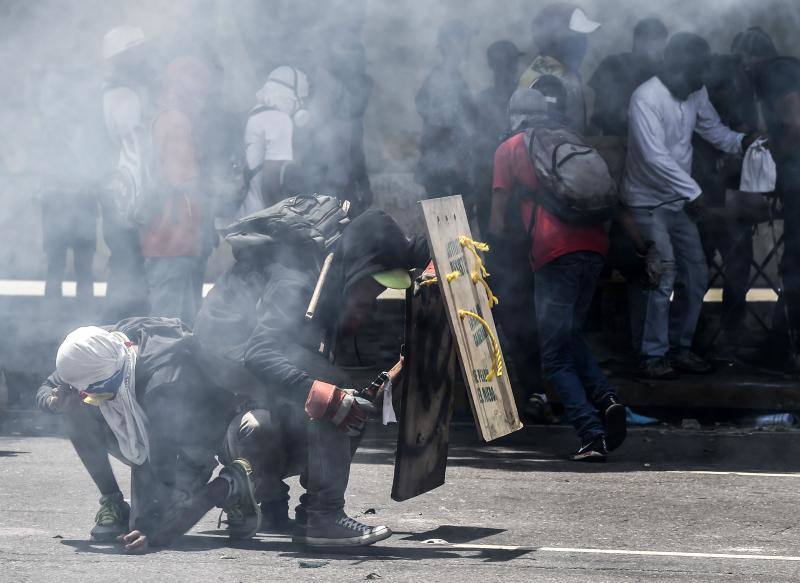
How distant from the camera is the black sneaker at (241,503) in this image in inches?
187

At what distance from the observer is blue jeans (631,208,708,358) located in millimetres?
7309

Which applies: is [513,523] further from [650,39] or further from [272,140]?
[650,39]

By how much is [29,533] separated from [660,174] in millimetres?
3619

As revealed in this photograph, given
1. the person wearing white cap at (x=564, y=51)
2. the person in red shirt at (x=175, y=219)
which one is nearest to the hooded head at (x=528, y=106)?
the person wearing white cap at (x=564, y=51)

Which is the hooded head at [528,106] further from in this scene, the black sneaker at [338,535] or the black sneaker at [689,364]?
the black sneaker at [338,535]

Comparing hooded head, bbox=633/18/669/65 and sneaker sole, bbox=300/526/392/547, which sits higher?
hooded head, bbox=633/18/669/65

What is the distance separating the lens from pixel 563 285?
20.8ft

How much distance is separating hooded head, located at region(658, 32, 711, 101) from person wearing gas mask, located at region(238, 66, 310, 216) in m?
1.73

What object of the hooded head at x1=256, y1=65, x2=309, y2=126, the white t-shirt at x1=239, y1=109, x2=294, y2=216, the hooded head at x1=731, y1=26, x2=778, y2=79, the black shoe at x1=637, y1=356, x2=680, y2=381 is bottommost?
the black shoe at x1=637, y1=356, x2=680, y2=381

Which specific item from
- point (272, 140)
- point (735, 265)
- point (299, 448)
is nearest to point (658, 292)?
point (735, 265)

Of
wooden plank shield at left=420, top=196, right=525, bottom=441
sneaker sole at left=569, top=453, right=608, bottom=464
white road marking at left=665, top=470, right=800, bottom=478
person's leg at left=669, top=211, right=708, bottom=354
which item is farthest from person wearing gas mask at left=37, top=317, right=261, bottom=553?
person's leg at left=669, top=211, right=708, bottom=354

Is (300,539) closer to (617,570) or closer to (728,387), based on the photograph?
(617,570)

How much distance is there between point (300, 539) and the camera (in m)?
4.82

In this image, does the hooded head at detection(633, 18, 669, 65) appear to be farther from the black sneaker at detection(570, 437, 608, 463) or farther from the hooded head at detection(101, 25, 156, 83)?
the hooded head at detection(101, 25, 156, 83)
